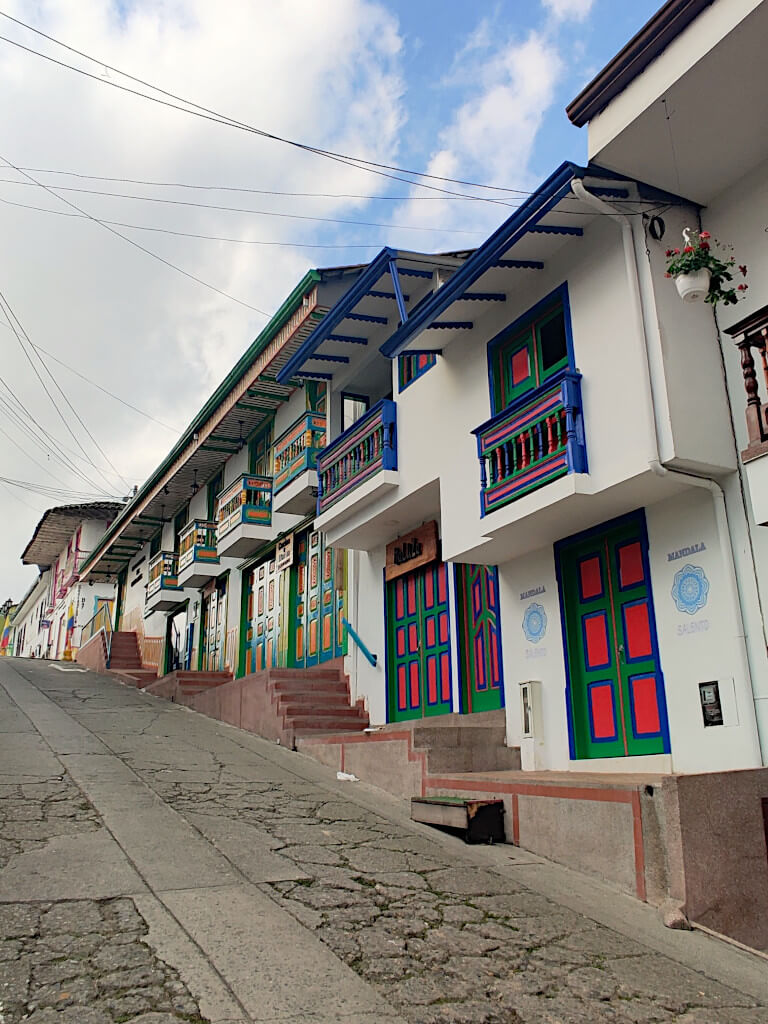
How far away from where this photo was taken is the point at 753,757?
7.22 m

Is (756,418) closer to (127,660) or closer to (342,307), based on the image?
(342,307)

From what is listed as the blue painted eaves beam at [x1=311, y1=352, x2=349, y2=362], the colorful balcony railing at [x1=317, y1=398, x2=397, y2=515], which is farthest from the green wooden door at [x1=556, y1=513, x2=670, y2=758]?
the blue painted eaves beam at [x1=311, y1=352, x2=349, y2=362]

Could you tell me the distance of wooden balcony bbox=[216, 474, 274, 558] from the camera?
18.2m

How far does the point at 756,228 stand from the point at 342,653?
9.70m

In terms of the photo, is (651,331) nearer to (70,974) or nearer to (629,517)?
(629,517)

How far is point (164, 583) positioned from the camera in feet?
78.9

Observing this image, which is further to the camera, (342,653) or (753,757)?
(342,653)

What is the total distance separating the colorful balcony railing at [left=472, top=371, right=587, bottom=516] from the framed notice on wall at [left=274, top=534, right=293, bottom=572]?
328 inches

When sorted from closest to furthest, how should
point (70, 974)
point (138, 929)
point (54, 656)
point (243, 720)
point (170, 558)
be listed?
point (70, 974)
point (138, 929)
point (243, 720)
point (170, 558)
point (54, 656)

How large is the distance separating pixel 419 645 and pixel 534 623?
9.89 feet

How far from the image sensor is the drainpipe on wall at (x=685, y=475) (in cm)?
730

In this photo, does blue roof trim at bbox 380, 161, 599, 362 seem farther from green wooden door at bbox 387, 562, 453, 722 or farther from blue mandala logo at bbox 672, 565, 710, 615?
blue mandala logo at bbox 672, 565, 710, 615

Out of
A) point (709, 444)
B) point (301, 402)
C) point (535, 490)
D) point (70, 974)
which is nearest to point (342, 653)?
point (301, 402)

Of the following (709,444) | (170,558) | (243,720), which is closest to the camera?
(709,444)
